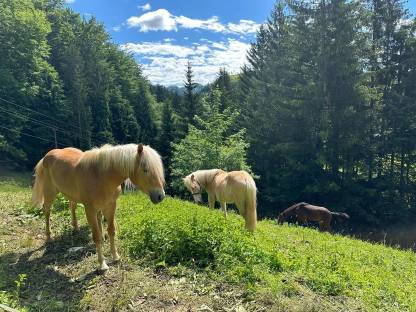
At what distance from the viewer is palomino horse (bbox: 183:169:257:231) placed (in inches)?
369

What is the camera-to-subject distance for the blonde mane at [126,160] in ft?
18.4

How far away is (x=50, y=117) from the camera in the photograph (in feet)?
136

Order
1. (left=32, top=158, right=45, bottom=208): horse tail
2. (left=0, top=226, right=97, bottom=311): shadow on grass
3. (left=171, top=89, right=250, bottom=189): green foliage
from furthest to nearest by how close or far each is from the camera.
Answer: (left=171, top=89, right=250, bottom=189): green foliage, (left=32, top=158, right=45, bottom=208): horse tail, (left=0, top=226, right=97, bottom=311): shadow on grass

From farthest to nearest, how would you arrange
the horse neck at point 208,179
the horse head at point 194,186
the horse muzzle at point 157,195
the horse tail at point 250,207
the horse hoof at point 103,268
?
the horse head at point 194,186 < the horse neck at point 208,179 < the horse tail at point 250,207 < the horse hoof at point 103,268 < the horse muzzle at point 157,195

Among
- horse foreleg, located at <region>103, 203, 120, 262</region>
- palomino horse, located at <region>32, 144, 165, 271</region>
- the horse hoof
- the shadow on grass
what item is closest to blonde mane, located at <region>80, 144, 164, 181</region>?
palomino horse, located at <region>32, 144, 165, 271</region>

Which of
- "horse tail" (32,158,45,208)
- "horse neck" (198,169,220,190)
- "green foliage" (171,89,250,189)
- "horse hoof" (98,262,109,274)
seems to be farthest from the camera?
"green foliage" (171,89,250,189)

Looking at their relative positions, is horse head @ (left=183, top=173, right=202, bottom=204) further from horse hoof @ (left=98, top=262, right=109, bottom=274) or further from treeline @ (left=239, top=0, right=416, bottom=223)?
treeline @ (left=239, top=0, right=416, bottom=223)

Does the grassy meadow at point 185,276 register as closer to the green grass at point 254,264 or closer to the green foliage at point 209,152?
the green grass at point 254,264

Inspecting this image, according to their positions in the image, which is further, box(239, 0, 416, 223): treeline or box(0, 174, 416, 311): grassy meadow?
box(239, 0, 416, 223): treeline

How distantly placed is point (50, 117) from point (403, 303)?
42497 mm

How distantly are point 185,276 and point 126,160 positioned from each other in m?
2.11

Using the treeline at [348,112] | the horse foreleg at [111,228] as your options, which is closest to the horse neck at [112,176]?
the horse foreleg at [111,228]

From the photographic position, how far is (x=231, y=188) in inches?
400

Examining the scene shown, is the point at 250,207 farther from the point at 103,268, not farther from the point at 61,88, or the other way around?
the point at 61,88
